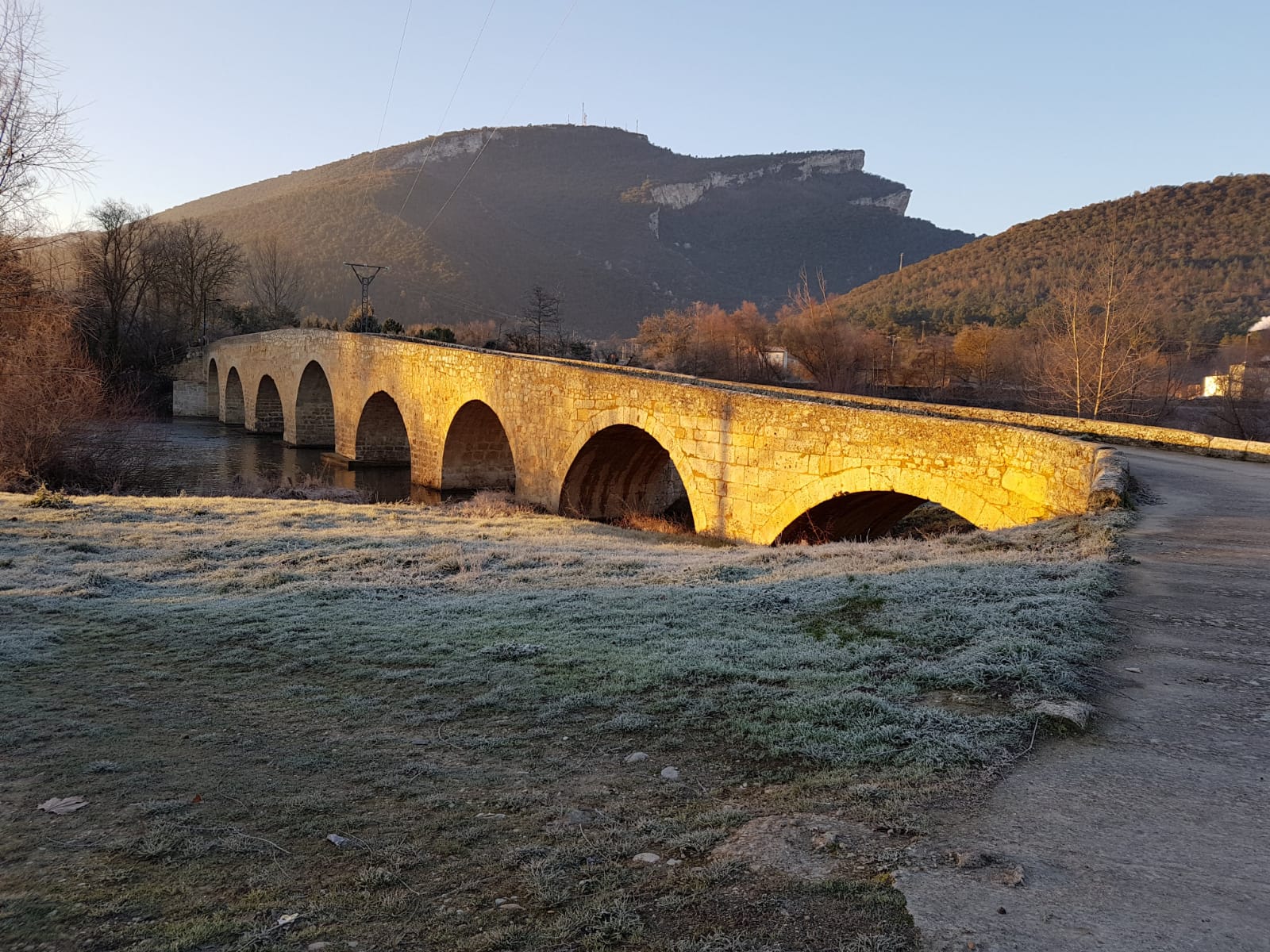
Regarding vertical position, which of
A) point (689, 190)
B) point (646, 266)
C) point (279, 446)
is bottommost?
point (279, 446)

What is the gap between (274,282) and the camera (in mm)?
63906

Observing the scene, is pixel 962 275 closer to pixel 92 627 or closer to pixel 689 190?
pixel 92 627

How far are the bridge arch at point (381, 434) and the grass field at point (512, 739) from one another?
69.0ft

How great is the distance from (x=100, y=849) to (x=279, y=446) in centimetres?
3574

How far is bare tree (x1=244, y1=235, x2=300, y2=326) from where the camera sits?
59.7m

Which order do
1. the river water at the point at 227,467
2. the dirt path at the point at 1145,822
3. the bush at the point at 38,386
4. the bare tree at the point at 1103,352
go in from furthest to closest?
the river water at the point at 227,467 → the bare tree at the point at 1103,352 → the bush at the point at 38,386 → the dirt path at the point at 1145,822

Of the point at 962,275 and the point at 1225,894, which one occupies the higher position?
the point at 962,275

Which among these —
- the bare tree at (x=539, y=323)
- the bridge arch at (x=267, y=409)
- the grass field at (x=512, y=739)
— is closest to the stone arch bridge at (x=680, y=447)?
the grass field at (x=512, y=739)

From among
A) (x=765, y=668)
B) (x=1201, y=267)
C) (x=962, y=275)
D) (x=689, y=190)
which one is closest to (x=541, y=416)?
(x=765, y=668)

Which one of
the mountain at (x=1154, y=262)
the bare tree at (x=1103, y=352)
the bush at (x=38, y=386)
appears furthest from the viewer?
the mountain at (x=1154, y=262)

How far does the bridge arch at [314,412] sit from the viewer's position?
3466 cm

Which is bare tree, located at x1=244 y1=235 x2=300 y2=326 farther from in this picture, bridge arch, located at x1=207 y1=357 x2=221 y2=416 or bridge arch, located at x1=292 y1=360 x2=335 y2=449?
bridge arch, located at x1=292 y1=360 x2=335 y2=449

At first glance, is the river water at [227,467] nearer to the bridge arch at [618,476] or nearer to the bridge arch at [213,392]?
the bridge arch at [618,476]

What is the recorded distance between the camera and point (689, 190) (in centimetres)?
10669
